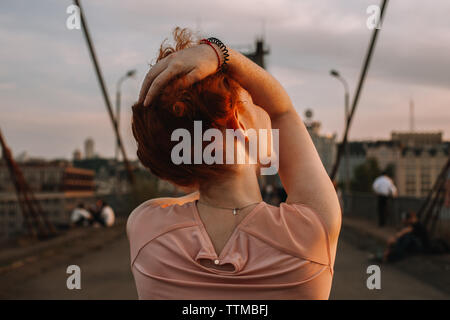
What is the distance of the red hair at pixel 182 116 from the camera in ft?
3.73

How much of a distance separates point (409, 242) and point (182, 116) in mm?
10359

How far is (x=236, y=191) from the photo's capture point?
1209 mm

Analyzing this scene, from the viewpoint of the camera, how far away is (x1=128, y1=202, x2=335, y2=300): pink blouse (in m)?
1.12

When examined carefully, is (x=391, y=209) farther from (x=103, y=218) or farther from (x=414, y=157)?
(x=414, y=157)

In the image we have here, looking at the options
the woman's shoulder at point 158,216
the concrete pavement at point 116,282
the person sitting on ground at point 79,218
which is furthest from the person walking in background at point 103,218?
the woman's shoulder at point 158,216

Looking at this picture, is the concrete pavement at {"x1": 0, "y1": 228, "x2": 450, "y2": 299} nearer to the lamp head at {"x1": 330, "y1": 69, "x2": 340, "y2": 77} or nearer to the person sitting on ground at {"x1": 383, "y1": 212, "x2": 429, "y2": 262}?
the person sitting on ground at {"x1": 383, "y1": 212, "x2": 429, "y2": 262}

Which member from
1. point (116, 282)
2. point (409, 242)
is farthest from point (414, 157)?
point (116, 282)

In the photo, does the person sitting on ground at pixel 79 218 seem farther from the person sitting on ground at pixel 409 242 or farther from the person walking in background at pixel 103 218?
the person sitting on ground at pixel 409 242

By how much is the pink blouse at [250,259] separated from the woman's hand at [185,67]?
0.29m

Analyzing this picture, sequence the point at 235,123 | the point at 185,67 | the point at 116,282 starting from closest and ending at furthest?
the point at 185,67, the point at 235,123, the point at 116,282

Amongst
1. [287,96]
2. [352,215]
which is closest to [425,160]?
[352,215]
